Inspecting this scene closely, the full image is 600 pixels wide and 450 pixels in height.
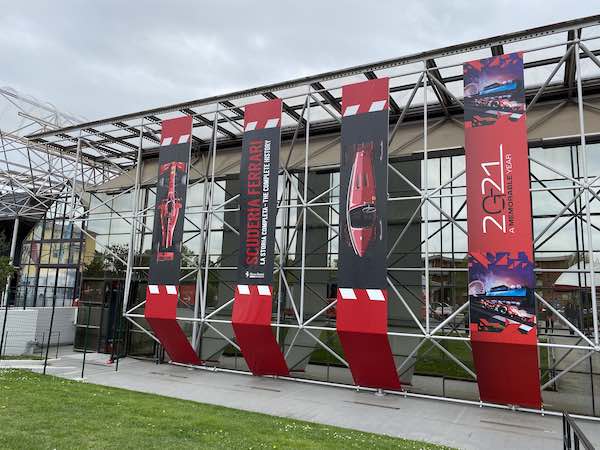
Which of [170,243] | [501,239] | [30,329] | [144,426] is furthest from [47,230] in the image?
[501,239]

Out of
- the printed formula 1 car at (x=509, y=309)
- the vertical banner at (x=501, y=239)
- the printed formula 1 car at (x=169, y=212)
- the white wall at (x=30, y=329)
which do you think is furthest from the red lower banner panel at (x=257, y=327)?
the white wall at (x=30, y=329)

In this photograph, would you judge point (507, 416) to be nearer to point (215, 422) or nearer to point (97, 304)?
point (215, 422)

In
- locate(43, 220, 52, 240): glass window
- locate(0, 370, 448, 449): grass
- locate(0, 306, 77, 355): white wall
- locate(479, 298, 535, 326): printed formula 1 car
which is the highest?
locate(43, 220, 52, 240): glass window

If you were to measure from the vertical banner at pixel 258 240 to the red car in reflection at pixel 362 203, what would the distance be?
89.0 inches

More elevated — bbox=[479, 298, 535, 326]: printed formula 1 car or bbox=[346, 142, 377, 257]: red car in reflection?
bbox=[346, 142, 377, 257]: red car in reflection

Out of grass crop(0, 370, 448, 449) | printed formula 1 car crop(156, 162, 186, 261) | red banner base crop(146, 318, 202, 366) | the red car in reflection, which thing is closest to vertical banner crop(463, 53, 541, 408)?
the red car in reflection

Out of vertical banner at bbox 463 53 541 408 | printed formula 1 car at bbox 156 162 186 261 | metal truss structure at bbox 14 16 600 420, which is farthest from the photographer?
printed formula 1 car at bbox 156 162 186 261

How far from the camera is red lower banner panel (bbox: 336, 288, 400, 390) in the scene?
32.9 ft

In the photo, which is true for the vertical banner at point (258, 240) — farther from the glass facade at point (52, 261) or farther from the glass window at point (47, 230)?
the glass window at point (47, 230)

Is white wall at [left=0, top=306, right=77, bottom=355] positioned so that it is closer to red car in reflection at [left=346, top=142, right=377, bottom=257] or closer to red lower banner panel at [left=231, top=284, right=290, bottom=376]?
red lower banner panel at [left=231, top=284, right=290, bottom=376]

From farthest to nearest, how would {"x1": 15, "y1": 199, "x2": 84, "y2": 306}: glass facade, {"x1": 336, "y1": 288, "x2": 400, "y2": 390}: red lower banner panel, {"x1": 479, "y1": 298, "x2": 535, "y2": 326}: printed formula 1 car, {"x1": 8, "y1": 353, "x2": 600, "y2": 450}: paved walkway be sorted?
{"x1": 15, "y1": 199, "x2": 84, "y2": 306}: glass facade, {"x1": 336, "y1": 288, "x2": 400, "y2": 390}: red lower banner panel, {"x1": 479, "y1": 298, "x2": 535, "y2": 326}: printed formula 1 car, {"x1": 8, "y1": 353, "x2": 600, "y2": 450}: paved walkway

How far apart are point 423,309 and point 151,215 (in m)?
9.65

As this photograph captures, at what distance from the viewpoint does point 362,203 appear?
1069 cm

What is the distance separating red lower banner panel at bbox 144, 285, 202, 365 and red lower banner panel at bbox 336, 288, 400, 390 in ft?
17.3
